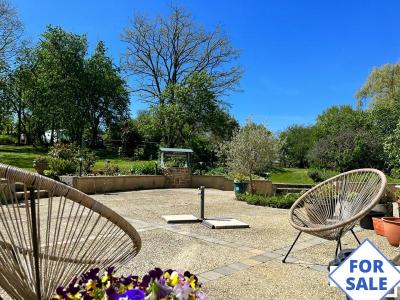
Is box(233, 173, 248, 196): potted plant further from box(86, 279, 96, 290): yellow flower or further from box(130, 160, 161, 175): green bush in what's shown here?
box(86, 279, 96, 290): yellow flower

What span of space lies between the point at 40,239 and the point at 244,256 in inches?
130

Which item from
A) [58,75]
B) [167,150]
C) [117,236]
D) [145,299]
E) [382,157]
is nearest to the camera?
[145,299]

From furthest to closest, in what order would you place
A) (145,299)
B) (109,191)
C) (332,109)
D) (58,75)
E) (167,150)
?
(332,109)
(58,75)
(167,150)
(109,191)
(145,299)

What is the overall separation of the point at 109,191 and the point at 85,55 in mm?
16909

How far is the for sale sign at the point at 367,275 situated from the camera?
60.0 inches

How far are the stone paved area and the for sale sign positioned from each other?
Answer: 1854 millimetres

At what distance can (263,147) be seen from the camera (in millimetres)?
12695

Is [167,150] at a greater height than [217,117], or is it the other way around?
[217,117]

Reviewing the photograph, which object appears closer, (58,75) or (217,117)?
(217,117)

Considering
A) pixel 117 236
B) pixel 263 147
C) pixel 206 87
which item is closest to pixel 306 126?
pixel 206 87

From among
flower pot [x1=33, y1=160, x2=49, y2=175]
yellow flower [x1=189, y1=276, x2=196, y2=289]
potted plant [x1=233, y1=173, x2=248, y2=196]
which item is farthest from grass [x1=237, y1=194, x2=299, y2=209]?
yellow flower [x1=189, y1=276, x2=196, y2=289]

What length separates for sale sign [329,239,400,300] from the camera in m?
Result: 1.52

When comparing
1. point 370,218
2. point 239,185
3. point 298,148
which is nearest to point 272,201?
point 239,185

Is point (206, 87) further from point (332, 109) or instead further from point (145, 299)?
point (332, 109)
